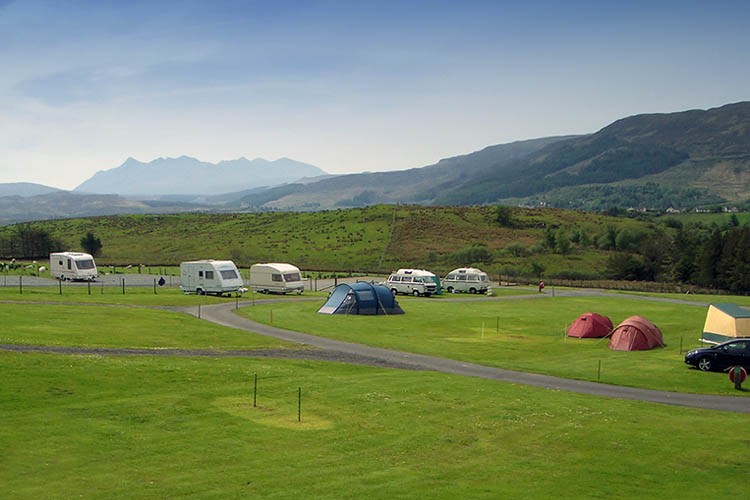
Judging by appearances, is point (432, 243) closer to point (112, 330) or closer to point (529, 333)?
point (529, 333)

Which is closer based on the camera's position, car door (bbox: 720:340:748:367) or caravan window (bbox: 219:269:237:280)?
car door (bbox: 720:340:748:367)

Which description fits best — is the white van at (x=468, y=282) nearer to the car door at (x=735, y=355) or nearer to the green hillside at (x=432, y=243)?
the green hillside at (x=432, y=243)

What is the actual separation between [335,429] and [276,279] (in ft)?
152

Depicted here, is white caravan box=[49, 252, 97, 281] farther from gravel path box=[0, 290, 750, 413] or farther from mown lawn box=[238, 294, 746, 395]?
gravel path box=[0, 290, 750, 413]

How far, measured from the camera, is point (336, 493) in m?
17.1

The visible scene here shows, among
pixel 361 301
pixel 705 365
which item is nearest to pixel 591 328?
pixel 705 365

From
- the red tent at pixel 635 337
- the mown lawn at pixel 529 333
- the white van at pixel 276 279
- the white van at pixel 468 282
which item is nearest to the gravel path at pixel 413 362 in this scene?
the mown lawn at pixel 529 333

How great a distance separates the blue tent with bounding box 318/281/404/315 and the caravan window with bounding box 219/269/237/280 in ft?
45.2

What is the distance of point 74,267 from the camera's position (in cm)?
7619

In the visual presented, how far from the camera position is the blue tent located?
5272 cm

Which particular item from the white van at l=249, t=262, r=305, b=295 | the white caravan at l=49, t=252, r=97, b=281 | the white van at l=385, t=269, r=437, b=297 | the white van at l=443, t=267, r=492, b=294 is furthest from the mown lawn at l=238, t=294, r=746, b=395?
the white caravan at l=49, t=252, r=97, b=281

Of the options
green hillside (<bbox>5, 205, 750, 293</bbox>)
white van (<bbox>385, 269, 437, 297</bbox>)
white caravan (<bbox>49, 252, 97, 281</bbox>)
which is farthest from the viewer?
green hillside (<bbox>5, 205, 750, 293</bbox>)

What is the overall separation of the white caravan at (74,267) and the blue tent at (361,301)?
111ft

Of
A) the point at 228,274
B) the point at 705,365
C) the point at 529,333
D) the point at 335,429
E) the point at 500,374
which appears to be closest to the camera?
the point at 335,429
